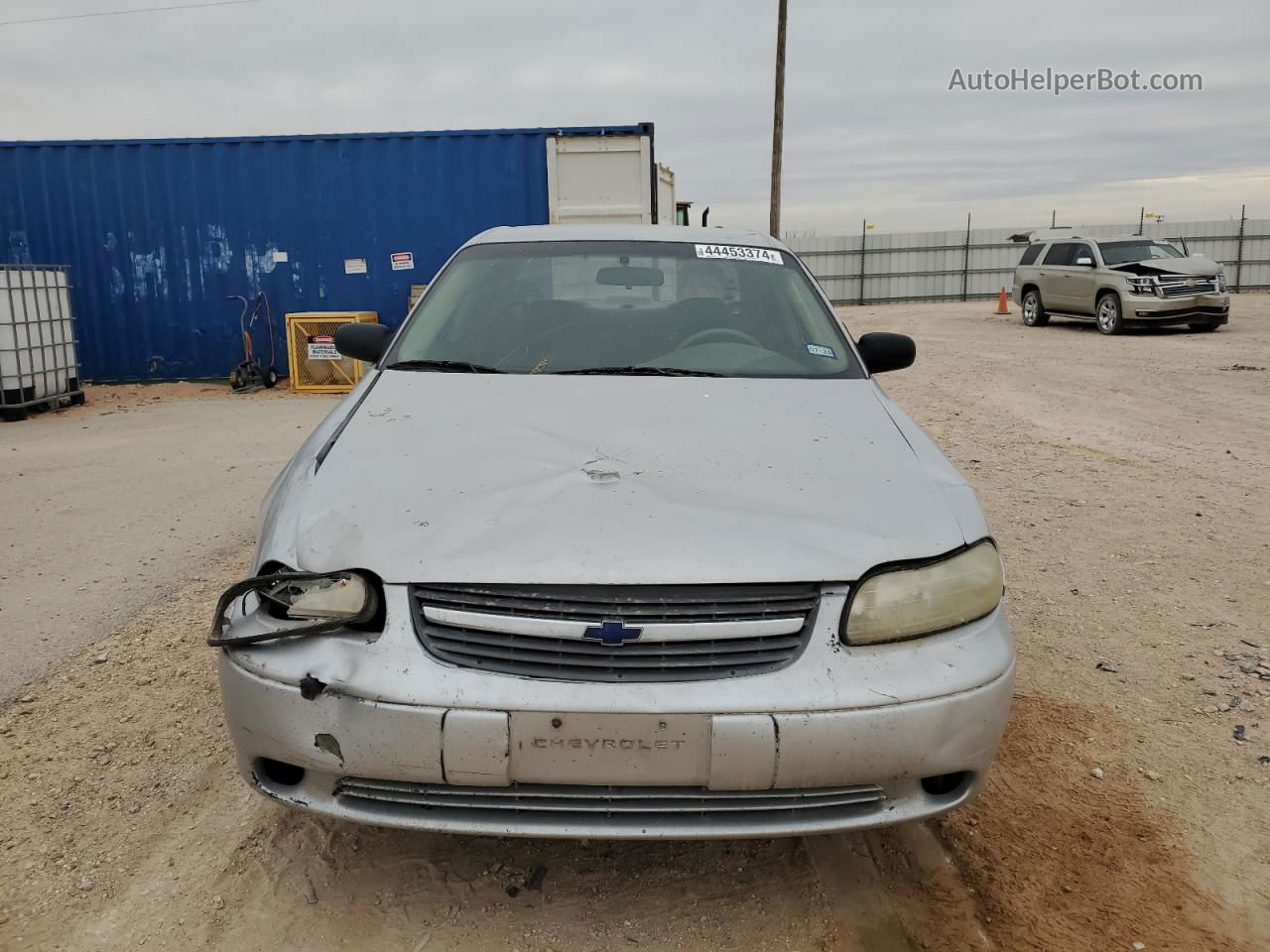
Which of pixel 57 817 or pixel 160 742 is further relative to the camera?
pixel 160 742

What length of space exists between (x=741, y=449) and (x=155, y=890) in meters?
1.73

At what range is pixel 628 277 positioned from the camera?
3.61 m

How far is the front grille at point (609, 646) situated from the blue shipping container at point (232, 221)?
35.3 feet

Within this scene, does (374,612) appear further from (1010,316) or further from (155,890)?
(1010,316)

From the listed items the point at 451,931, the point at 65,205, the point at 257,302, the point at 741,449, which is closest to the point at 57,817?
the point at 451,931

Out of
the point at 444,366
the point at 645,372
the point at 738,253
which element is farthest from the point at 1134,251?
the point at 444,366

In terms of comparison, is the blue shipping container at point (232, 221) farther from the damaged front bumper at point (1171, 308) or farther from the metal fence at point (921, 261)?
the metal fence at point (921, 261)

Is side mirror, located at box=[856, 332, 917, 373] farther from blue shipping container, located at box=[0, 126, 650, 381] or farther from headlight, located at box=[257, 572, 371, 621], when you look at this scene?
blue shipping container, located at box=[0, 126, 650, 381]

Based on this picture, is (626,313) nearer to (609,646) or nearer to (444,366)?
(444,366)

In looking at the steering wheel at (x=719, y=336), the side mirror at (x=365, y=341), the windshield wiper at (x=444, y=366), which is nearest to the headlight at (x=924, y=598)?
the steering wheel at (x=719, y=336)

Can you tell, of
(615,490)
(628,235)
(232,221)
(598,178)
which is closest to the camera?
(615,490)

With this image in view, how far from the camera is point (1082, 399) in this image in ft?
33.6

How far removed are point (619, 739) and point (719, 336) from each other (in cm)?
178

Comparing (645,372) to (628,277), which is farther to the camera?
(628,277)
